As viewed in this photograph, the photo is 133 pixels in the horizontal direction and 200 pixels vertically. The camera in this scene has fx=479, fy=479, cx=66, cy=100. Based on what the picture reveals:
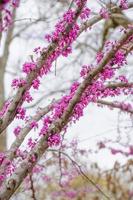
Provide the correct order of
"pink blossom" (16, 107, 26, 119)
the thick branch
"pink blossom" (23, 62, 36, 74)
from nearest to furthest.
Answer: the thick branch, "pink blossom" (23, 62, 36, 74), "pink blossom" (16, 107, 26, 119)

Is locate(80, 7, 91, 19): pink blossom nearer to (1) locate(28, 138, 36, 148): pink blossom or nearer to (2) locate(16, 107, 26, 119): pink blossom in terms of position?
(2) locate(16, 107, 26, 119): pink blossom

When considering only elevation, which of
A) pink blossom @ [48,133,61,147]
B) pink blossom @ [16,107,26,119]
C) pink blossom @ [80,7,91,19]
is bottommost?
pink blossom @ [48,133,61,147]

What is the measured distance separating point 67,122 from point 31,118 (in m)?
0.64

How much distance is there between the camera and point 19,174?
3723 millimetres

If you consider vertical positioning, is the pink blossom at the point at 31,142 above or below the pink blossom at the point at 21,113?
below

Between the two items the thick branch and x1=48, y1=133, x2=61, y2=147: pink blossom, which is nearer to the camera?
the thick branch

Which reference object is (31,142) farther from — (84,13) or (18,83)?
(84,13)

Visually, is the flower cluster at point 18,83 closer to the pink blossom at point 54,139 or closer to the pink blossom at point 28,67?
the pink blossom at point 28,67

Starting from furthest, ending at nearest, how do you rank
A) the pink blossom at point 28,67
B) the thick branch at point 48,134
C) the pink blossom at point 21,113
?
1. the pink blossom at point 21,113
2. the pink blossom at point 28,67
3. the thick branch at point 48,134

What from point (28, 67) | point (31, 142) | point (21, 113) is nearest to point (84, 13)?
point (28, 67)

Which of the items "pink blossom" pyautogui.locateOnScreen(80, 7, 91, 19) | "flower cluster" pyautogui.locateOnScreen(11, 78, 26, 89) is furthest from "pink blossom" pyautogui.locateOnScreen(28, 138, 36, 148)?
"pink blossom" pyautogui.locateOnScreen(80, 7, 91, 19)

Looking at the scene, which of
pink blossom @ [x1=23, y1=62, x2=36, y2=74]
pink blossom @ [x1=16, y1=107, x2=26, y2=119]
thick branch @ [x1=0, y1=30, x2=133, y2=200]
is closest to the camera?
thick branch @ [x1=0, y1=30, x2=133, y2=200]

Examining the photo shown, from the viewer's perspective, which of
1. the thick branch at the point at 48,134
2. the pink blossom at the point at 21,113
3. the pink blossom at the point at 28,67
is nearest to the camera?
the thick branch at the point at 48,134

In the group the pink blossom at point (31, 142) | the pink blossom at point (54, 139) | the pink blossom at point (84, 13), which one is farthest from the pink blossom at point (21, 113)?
the pink blossom at point (84, 13)
